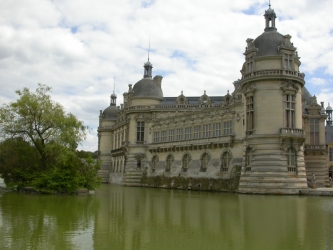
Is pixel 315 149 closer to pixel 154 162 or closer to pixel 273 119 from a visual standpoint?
pixel 273 119

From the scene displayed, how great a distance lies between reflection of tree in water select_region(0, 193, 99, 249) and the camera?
13.8 metres

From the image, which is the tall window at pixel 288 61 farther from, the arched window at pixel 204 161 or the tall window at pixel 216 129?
the arched window at pixel 204 161

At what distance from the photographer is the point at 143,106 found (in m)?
62.7

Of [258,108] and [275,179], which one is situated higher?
[258,108]

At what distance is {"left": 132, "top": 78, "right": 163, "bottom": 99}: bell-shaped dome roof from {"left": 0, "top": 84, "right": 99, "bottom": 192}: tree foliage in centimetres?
2569

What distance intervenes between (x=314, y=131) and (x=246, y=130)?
1268 cm

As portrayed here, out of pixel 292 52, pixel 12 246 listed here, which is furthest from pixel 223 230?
pixel 292 52

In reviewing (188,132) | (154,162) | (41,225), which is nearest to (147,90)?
(154,162)

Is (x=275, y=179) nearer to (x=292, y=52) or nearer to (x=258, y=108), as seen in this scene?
(x=258, y=108)

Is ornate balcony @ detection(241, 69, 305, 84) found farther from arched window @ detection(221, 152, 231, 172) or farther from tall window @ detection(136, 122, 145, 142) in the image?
tall window @ detection(136, 122, 145, 142)

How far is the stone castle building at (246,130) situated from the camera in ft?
129

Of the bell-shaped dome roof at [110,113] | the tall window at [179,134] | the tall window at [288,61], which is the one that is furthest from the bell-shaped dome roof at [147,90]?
the tall window at [288,61]

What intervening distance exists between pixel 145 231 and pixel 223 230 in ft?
10.4

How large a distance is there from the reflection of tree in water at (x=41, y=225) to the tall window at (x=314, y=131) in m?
33.7
